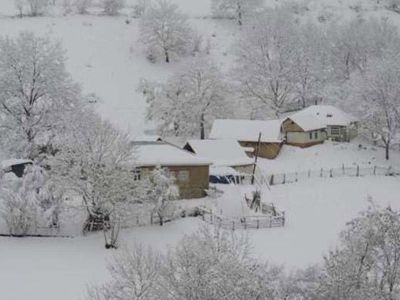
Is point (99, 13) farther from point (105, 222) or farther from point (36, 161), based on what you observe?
point (105, 222)

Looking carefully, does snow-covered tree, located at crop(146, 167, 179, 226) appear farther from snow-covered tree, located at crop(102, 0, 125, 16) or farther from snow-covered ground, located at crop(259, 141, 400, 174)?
snow-covered tree, located at crop(102, 0, 125, 16)

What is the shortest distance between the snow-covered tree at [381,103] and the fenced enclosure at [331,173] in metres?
5.55

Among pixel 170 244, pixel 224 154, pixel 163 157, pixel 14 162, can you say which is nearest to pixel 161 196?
pixel 170 244

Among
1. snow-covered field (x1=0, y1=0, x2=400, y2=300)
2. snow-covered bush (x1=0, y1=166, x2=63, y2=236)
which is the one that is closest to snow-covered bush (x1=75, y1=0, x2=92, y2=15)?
snow-covered field (x1=0, y1=0, x2=400, y2=300)

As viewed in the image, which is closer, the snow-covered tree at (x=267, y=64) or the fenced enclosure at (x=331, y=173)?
the fenced enclosure at (x=331, y=173)

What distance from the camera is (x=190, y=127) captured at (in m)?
60.7

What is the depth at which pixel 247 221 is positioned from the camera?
39219mm

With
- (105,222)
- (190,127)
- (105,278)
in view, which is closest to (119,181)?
(105,222)

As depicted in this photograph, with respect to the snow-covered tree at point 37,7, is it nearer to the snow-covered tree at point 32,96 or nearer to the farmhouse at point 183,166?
the snow-covered tree at point 32,96

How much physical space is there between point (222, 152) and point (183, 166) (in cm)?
829

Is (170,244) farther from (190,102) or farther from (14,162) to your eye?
(190,102)

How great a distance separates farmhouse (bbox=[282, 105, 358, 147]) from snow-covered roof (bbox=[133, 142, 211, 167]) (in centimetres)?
1800

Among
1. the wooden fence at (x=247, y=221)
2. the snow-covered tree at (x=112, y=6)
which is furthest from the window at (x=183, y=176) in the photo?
the snow-covered tree at (x=112, y=6)

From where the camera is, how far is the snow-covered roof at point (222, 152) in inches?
2039
